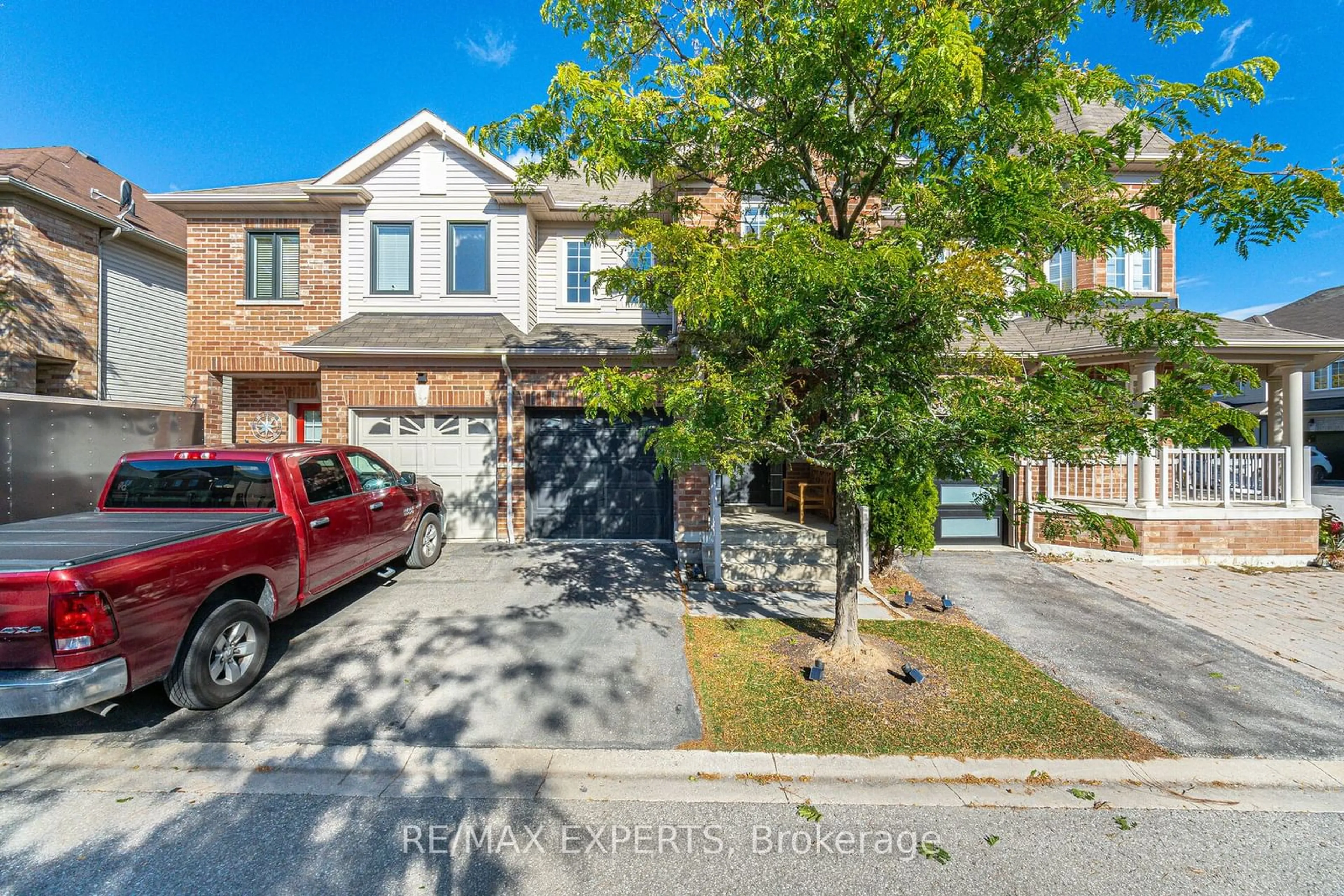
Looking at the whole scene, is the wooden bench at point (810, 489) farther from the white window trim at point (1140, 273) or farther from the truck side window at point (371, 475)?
the white window trim at point (1140, 273)

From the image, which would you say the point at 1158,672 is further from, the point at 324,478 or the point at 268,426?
the point at 268,426

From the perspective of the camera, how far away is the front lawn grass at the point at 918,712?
364 centimetres

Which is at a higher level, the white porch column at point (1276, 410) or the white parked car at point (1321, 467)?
the white porch column at point (1276, 410)

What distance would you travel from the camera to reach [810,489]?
31.7ft

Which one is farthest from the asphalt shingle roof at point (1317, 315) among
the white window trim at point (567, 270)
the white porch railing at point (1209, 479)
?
the white window trim at point (567, 270)

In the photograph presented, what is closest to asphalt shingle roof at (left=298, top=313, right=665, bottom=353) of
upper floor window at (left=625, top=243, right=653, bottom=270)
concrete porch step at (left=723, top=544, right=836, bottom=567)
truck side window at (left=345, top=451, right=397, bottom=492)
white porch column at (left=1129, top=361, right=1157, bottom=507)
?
upper floor window at (left=625, top=243, right=653, bottom=270)

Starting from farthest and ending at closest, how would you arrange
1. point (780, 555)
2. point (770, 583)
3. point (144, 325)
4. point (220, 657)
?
point (144, 325)
point (780, 555)
point (770, 583)
point (220, 657)

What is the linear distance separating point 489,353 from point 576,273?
290 cm

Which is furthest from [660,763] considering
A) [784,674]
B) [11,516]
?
[11,516]

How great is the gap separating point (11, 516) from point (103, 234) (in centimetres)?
690

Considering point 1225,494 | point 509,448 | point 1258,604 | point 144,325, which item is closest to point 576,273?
point 509,448

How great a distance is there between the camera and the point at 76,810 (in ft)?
9.90

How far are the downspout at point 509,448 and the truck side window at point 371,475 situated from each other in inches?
74.8

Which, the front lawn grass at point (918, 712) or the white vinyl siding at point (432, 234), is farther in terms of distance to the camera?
the white vinyl siding at point (432, 234)
